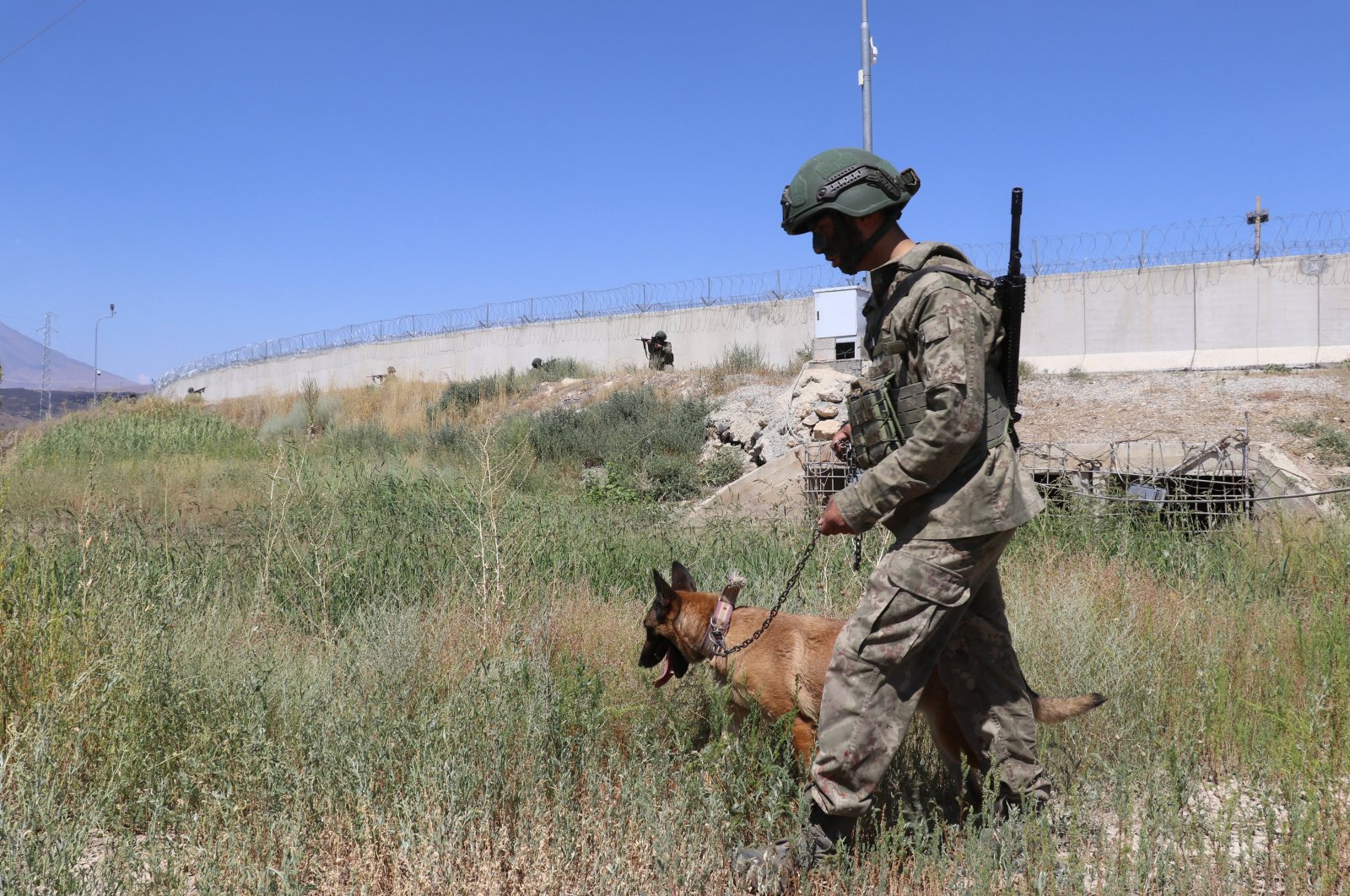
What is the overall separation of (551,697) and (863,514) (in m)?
1.49

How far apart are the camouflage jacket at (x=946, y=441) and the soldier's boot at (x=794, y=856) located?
2.92ft

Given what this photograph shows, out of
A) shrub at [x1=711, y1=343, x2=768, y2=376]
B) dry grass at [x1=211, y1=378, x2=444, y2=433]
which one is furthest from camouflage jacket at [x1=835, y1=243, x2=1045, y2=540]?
dry grass at [x1=211, y1=378, x2=444, y2=433]

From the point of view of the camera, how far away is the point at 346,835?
2.91 metres

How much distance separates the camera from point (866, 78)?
1218 cm

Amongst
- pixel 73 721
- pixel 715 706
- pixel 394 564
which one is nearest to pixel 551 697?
pixel 715 706

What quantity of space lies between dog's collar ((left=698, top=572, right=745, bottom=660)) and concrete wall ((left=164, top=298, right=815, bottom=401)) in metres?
20.0

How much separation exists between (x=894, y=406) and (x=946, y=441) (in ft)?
0.97

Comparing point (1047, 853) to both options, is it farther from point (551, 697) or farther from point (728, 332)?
point (728, 332)

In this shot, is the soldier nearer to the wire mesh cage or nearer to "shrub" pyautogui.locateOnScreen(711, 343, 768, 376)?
the wire mesh cage

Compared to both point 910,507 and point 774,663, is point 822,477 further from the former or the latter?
point 910,507

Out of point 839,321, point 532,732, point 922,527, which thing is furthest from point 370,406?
point 922,527

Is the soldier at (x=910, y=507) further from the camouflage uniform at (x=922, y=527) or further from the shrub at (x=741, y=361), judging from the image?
the shrub at (x=741, y=361)

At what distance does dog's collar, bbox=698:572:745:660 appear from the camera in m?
3.38

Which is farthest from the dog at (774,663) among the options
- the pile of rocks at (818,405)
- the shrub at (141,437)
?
the shrub at (141,437)
